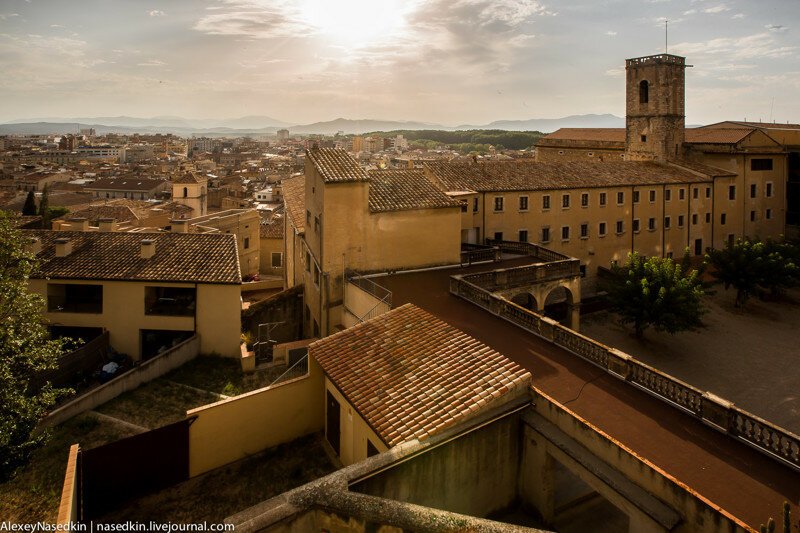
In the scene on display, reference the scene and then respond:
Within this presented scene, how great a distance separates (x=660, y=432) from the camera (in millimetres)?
11039

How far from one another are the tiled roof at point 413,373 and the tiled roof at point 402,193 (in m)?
8.96

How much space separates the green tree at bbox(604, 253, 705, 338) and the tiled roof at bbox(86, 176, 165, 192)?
3711 inches

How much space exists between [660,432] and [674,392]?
154 cm

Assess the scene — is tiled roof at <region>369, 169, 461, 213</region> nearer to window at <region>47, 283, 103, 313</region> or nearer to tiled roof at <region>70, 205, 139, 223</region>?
window at <region>47, 283, 103, 313</region>

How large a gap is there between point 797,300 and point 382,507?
157 feet

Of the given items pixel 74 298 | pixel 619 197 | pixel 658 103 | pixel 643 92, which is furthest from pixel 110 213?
pixel 658 103

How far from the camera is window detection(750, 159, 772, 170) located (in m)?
50.7

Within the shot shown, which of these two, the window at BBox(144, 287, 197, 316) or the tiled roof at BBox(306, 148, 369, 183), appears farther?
the window at BBox(144, 287, 197, 316)

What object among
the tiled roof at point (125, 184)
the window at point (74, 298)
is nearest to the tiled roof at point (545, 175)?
the window at point (74, 298)

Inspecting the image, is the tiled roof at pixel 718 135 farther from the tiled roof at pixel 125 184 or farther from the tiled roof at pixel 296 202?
the tiled roof at pixel 125 184

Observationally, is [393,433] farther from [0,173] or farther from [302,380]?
[0,173]

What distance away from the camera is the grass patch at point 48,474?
1257cm

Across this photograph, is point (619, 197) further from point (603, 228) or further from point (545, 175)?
point (545, 175)

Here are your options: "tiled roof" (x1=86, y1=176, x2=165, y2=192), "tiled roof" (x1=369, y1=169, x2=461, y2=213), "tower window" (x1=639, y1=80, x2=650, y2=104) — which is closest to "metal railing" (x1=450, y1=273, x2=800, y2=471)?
"tiled roof" (x1=369, y1=169, x2=461, y2=213)
